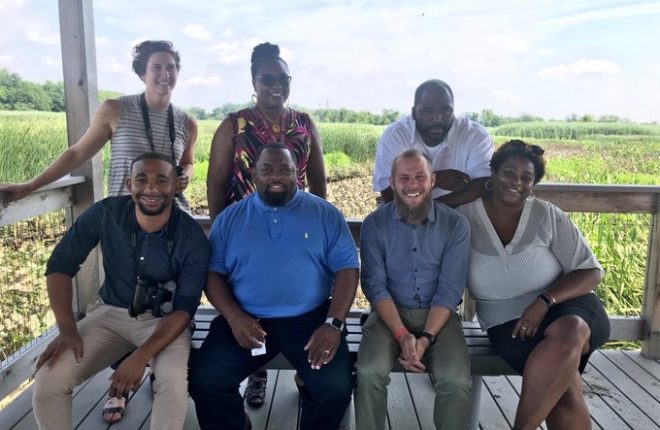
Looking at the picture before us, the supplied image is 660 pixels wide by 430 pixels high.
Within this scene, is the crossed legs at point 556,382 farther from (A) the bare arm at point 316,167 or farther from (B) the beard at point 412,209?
(A) the bare arm at point 316,167

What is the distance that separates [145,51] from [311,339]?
1.60m

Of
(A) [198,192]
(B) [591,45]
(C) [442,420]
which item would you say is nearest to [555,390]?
(C) [442,420]

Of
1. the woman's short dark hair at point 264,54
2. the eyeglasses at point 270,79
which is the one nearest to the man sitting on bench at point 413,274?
the eyeglasses at point 270,79

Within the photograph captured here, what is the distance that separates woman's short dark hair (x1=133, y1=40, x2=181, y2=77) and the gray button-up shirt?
4.45 ft

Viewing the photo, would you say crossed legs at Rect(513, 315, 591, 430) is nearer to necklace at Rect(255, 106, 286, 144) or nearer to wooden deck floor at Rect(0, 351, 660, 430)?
wooden deck floor at Rect(0, 351, 660, 430)

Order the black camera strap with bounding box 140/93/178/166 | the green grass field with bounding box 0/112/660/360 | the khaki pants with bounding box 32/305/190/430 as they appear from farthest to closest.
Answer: the green grass field with bounding box 0/112/660/360, the black camera strap with bounding box 140/93/178/166, the khaki pants with bounding box 32/305/190/430

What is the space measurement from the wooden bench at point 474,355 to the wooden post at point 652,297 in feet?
4.64

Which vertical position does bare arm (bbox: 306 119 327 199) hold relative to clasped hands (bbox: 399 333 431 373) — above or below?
above

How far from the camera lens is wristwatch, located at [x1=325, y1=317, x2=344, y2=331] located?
205cm

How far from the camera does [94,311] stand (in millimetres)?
2197

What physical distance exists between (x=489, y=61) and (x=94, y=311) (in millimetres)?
4820

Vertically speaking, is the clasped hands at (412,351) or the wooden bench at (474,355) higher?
the clasped hands at (412,351)

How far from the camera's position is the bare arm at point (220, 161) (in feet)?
7.98

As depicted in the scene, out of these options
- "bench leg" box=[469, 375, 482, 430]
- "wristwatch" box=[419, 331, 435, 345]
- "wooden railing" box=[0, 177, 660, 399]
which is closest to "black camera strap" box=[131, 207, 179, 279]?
"wooden railing" box=[0, 177, 660, 399]
